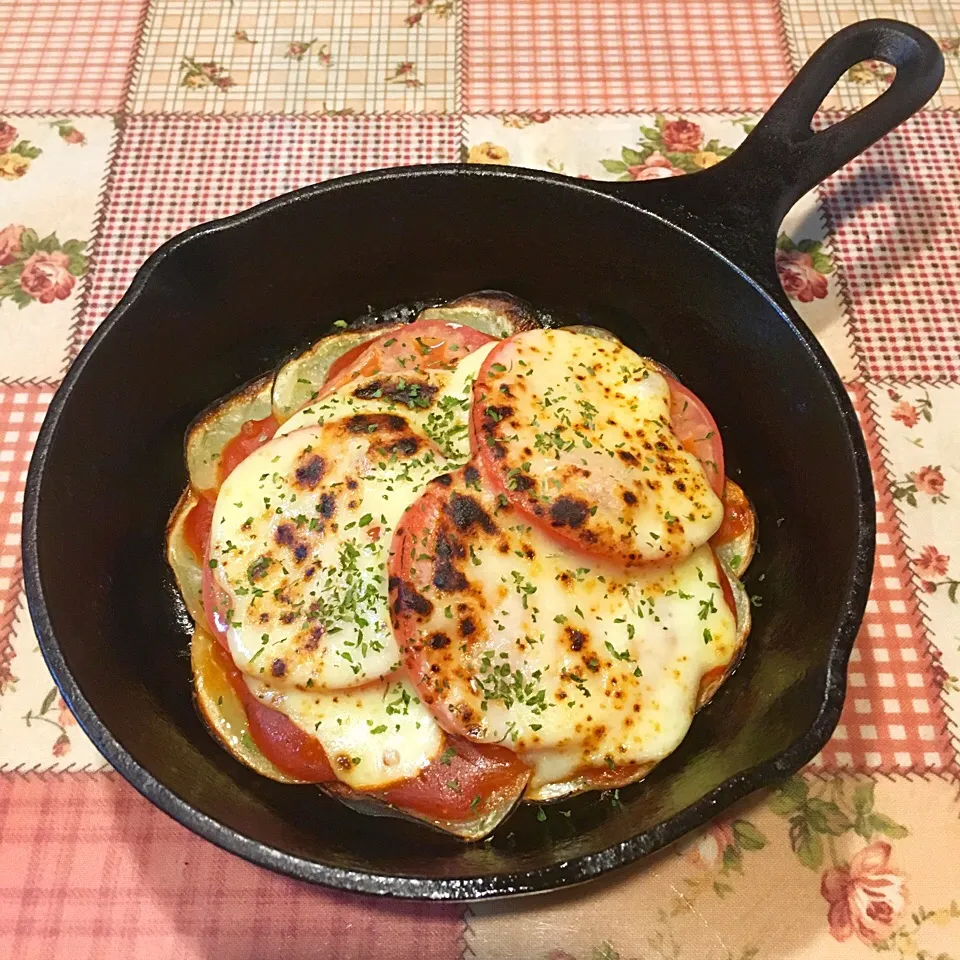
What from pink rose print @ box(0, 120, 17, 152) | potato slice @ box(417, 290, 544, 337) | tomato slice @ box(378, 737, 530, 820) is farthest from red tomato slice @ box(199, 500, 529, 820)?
pink rose print @ box(0, 120, 17, 152)

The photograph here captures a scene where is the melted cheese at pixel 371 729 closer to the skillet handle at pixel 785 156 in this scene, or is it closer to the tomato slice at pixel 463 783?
the tomato slice at pixel 463 783

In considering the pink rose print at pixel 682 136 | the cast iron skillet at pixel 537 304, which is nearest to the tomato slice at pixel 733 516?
the cast iron skillet at pixel 537 304

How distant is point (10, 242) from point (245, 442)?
1113 millimetres

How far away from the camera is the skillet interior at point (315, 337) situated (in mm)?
1417

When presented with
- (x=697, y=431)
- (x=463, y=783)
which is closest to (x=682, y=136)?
(x=697, y=431)

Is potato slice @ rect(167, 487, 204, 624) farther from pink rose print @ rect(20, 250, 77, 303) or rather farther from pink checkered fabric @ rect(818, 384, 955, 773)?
pink checkered fabric @ rect(818, 384, 955, 773)

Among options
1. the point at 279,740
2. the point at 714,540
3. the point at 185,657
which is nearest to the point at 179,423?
the point at 185,657

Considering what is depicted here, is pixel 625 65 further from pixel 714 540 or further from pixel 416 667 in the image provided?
pixel 416 667

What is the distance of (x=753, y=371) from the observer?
1902 mm

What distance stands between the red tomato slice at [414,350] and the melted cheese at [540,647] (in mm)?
479

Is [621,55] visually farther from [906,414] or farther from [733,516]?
[733,516]

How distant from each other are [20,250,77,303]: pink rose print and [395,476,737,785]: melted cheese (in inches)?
58.0

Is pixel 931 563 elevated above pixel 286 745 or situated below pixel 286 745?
above

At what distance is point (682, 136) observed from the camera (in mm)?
2656
